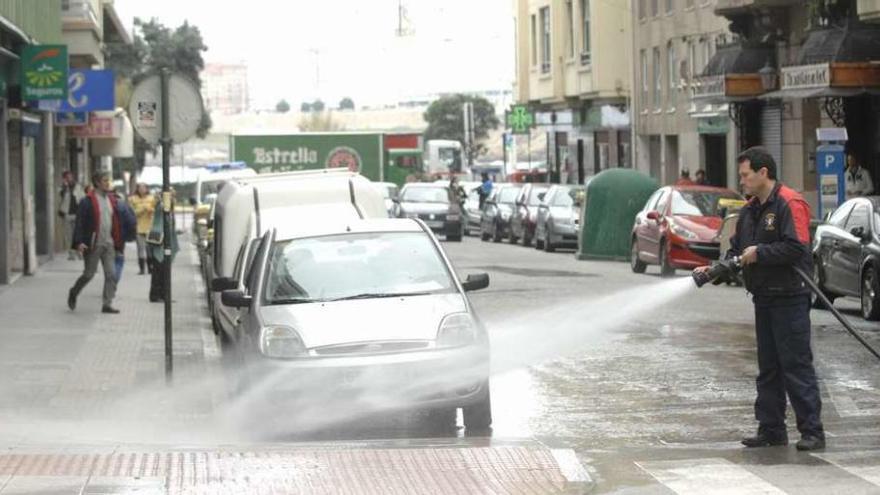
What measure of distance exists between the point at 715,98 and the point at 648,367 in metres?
27.4

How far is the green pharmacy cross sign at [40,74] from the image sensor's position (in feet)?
90.7

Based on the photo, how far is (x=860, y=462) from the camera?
987 cm

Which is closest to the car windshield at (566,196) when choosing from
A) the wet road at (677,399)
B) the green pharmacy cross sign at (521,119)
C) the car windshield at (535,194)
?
the car windshield at (535,194)

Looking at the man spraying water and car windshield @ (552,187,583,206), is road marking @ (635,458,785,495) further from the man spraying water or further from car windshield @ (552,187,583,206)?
car windshield @ (552,187,583,206)

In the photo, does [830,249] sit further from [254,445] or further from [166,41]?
[166,41]

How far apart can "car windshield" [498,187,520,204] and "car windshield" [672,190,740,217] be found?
57.2 ft

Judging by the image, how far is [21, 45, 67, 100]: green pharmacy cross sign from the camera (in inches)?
1088

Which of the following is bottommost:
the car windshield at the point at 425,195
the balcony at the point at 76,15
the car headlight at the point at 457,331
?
the car headlight at the point at 457,331

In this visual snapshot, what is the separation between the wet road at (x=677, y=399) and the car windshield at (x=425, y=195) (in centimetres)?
2457

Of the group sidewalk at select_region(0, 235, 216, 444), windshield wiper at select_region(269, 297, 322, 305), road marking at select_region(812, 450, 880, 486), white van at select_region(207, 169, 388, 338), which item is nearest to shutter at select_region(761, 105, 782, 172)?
sidewalk at select_region(0, 235, 216, 444)

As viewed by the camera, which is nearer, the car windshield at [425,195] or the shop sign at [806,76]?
the shop sign at [806,76]

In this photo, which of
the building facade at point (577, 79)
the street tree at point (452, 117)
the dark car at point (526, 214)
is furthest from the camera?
the street tree at point (452, 117)

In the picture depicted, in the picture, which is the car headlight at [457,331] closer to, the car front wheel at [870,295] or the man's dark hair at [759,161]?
the man's dark hair at [759,161]

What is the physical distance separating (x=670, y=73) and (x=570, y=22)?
1091 centimetres
